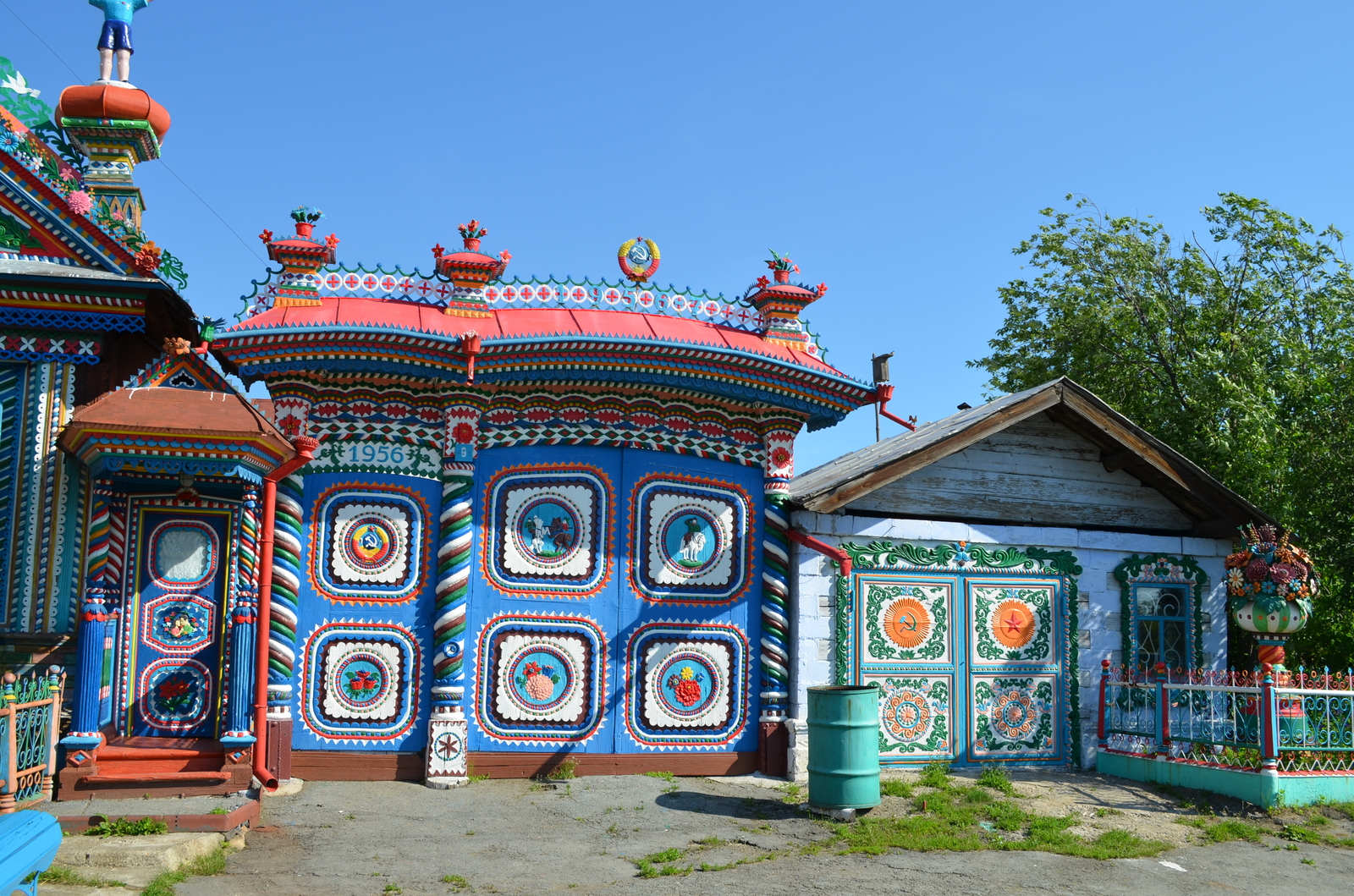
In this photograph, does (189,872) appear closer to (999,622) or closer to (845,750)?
(845,750)

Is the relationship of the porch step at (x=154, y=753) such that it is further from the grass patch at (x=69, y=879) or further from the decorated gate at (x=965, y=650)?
the decorated gate at (x=965, y=650)

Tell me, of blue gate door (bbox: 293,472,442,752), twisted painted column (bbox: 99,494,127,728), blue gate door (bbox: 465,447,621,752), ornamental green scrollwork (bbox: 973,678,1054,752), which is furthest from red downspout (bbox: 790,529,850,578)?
twisted painted column (bbox: 99,494,127,728)

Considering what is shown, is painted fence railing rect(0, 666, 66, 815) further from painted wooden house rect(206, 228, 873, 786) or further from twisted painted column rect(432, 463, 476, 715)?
twisted painted column rect(432, 463, 476, 715)

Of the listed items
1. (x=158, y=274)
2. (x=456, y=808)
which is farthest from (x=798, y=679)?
(x=158, y=274)

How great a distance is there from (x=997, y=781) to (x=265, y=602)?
676cm

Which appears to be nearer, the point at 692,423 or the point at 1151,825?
the point at 1151,825

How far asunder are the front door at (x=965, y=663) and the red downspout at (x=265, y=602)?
555cm

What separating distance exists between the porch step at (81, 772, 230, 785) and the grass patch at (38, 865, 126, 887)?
1.75 metres

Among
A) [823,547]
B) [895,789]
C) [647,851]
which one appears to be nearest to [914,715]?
[895,789]

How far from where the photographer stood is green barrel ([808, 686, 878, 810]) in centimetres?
910

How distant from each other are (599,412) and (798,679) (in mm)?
3280

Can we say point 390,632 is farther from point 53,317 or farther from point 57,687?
point 53,317

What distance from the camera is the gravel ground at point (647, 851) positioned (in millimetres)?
7281

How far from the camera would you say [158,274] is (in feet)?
32.4
